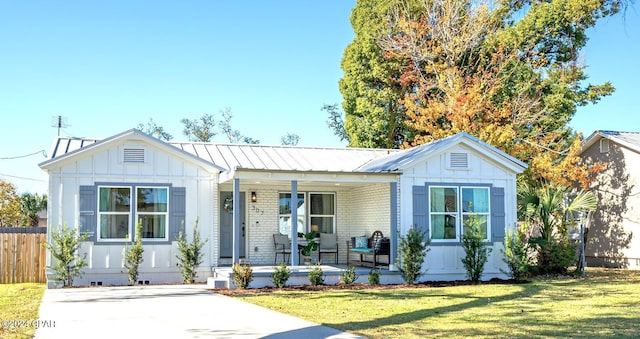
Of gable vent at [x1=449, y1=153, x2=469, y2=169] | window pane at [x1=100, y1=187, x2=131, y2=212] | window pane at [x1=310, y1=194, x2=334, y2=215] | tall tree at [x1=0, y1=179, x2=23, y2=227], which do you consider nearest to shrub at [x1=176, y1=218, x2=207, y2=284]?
window pane at [x1=100, y1=187, x2=131, y2=212]

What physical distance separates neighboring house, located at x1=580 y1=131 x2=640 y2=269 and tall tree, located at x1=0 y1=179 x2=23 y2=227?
1111 inches

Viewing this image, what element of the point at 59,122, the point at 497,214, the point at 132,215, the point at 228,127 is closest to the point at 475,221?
the point at 497,214

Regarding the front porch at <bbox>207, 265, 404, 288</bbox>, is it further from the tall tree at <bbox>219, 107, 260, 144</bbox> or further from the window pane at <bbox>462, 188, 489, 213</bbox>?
the tall tree at <bbox>219, 107, 260, 144</bbox>

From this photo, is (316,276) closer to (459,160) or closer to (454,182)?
(454,182)

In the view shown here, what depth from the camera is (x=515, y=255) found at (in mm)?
16406

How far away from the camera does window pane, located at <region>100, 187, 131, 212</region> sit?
15.6 meters

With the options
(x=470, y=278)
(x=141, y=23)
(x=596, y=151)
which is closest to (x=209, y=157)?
(x=141, y=23)

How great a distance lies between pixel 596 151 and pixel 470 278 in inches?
353

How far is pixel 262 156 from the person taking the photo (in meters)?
18.6

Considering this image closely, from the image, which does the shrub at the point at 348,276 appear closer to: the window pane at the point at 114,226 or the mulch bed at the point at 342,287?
the mulch bed at the point at 342,287

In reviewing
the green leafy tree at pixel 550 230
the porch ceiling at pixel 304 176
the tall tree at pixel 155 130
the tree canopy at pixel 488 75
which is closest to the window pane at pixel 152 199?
the porch ceiling at pixel 304 176

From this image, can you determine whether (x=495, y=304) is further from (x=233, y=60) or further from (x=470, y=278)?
(x=233, y=60)

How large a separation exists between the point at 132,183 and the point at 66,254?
7.31 feet

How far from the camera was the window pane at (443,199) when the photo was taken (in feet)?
55.8
